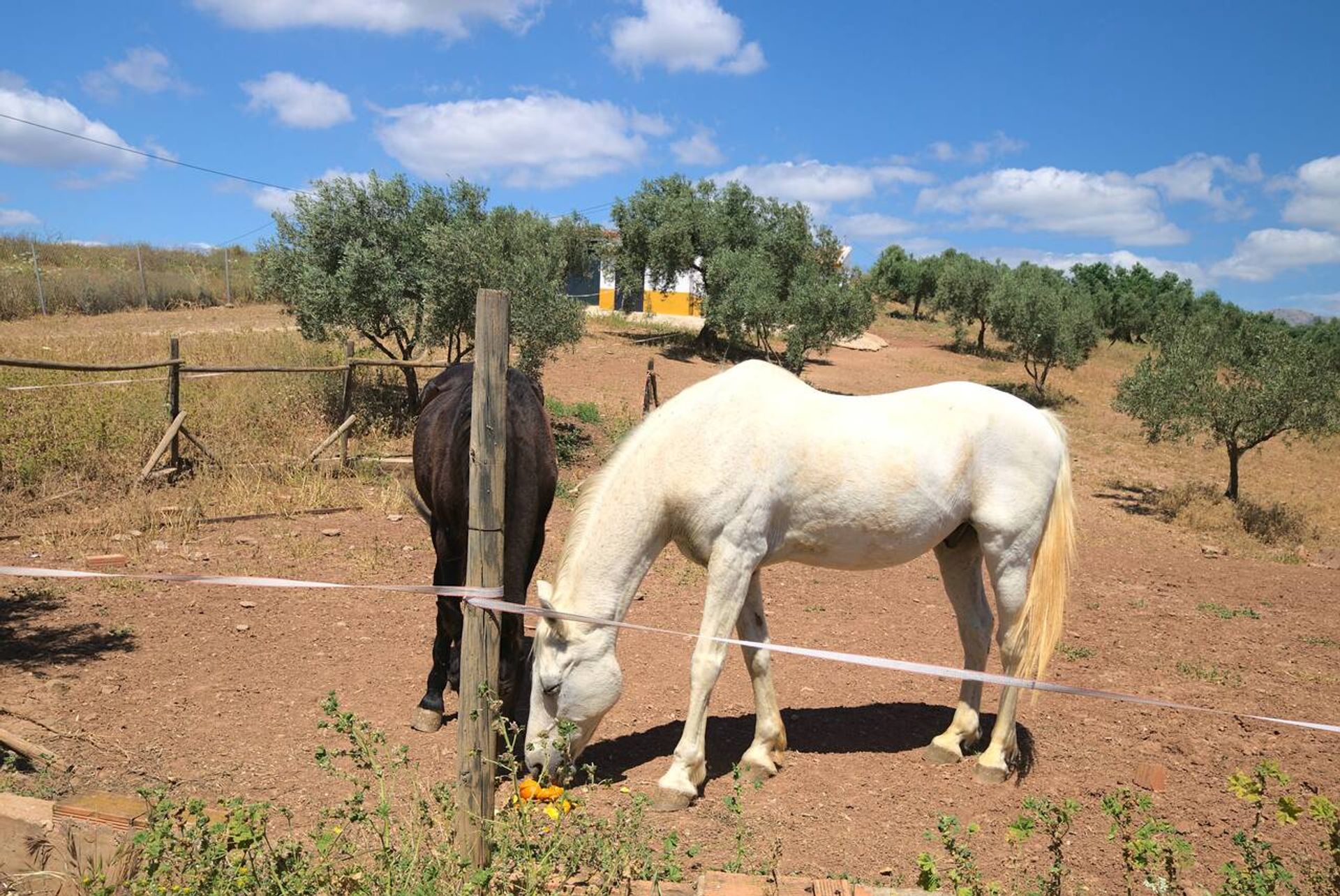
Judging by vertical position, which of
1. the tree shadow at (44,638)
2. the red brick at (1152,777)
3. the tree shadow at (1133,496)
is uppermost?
the red brick at (1152,777)

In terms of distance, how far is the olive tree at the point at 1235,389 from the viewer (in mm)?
14023

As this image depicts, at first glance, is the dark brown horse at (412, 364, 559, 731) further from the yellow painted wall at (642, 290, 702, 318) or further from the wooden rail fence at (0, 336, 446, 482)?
the yellow painted wall at (642, 290, 702, 318)

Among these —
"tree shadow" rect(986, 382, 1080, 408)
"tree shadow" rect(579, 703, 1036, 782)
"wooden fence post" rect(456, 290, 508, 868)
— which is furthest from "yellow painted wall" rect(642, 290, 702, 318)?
"wooden fence post" rect(456, 290, 508, 868)

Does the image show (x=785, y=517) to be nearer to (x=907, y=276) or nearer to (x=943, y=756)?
(x=943, y=756)

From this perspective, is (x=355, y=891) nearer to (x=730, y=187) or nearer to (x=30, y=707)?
(x=30, y=707)

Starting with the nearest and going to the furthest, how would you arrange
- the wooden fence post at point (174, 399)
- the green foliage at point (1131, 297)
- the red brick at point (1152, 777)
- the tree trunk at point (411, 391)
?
the red brick at point (1152, 777) < the wooden fence post at point (174, 399) < the tree trunk at point (411, 391) < the green foliage at point (1131, 297)

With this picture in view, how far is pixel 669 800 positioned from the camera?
4133 millimetres

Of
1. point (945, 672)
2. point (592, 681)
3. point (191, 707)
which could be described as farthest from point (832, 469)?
point (191, 707)

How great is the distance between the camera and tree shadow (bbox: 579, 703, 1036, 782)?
4715 mm

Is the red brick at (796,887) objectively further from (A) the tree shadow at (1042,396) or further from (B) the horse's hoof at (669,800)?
(A) the tree shadow at (1042,396)

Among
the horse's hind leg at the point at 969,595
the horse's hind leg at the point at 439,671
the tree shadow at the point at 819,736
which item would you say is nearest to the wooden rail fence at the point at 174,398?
the horse's hind leg at the point at 439,671

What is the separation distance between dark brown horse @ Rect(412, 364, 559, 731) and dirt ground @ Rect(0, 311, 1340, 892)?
40cm

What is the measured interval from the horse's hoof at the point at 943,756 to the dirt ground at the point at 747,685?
7 cm

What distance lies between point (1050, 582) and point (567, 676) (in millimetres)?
2851
